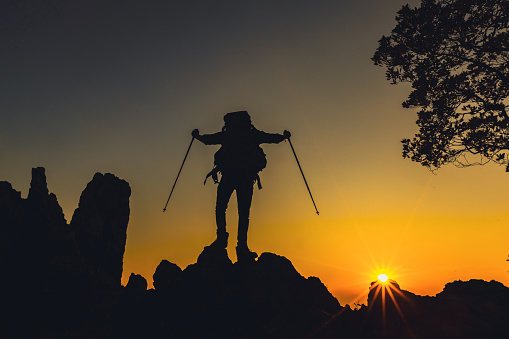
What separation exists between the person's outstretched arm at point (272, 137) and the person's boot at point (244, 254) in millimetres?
3611

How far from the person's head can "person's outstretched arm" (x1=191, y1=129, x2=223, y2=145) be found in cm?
41

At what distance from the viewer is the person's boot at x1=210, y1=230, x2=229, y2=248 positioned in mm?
12570

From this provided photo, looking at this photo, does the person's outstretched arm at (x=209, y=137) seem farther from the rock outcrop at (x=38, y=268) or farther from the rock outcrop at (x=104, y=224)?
the rock outcrop at (x=104, y=224)

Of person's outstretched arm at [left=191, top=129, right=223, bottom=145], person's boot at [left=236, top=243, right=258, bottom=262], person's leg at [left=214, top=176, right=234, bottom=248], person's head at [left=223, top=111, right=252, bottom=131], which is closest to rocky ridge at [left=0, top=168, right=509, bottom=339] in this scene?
person's boot at [left=236, top=243, right=258, bottom=262]

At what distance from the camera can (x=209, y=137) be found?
13.3 m

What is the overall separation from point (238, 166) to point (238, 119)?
64.1 inches

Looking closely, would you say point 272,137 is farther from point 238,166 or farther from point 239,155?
point 238,166

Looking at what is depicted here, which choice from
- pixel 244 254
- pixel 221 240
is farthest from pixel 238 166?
pixel 244 254

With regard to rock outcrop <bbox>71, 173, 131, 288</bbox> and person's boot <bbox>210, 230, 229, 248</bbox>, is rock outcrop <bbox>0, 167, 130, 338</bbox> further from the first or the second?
rock outcrop <bbox>71, 173, 131, 288</bbox>

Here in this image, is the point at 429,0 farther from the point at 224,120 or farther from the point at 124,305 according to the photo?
the point at 124,305

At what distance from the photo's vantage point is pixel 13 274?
13.2 metres

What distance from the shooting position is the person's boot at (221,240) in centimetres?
1257

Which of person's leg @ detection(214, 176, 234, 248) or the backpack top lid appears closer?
person's leg @ detection(214, 176, 234, 248)

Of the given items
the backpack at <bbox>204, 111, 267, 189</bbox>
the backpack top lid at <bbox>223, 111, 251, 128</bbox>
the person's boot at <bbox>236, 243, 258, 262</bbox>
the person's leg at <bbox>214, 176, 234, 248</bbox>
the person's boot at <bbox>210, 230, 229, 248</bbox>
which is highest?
the backpack top lid at <bbox>223, 111, 251, 128</bbox>
